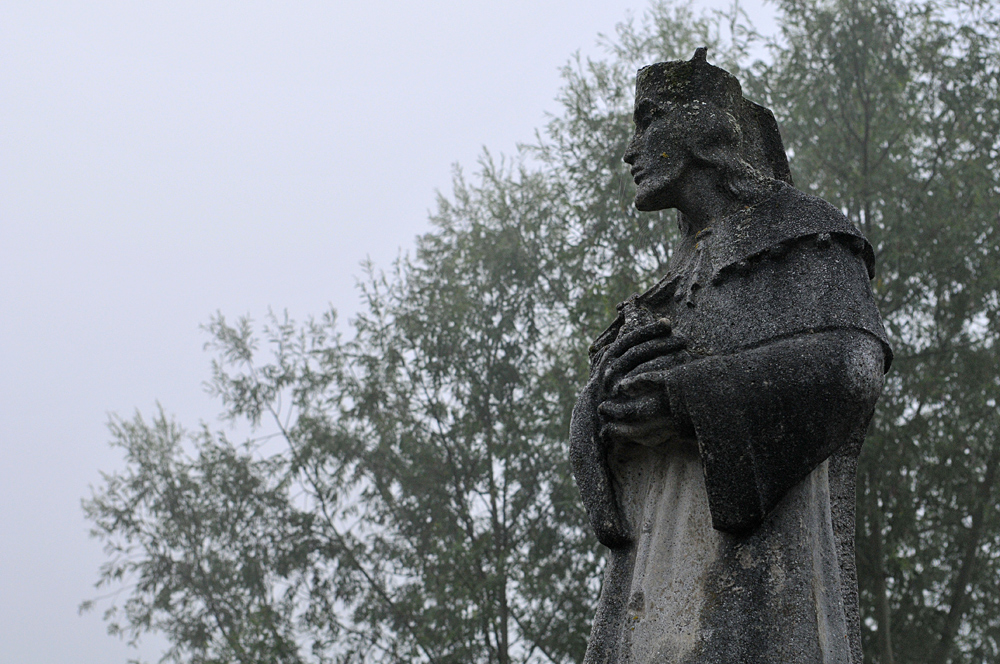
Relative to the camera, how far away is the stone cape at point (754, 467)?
2867mm

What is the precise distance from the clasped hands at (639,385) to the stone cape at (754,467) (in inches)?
2.1

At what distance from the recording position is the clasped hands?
313 centimetres

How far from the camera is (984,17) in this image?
12.9 metres

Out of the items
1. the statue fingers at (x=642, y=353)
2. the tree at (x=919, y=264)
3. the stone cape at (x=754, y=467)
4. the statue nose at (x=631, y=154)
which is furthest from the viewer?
the tree at (x=919, y=264)

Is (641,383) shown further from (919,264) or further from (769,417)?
(919,264)

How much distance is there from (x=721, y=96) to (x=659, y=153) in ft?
0.89

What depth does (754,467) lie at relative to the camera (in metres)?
2.90

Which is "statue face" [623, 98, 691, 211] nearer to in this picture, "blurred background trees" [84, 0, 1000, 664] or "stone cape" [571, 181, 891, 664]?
"stone cape" [571, 181, 891, 664]

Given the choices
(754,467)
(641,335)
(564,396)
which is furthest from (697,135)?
(564,396)

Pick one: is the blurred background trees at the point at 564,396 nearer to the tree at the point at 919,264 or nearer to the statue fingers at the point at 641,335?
the tree at the point at 919,264

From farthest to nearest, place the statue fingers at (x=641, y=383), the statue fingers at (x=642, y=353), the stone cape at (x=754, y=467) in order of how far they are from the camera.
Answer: the statue fingers at (x=642, y=353) < the statue fingers at (x=641, y=383) < the stone cape at (x=754, y=467)

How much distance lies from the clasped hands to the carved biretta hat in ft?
2.36

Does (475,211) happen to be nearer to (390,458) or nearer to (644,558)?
(390,458)

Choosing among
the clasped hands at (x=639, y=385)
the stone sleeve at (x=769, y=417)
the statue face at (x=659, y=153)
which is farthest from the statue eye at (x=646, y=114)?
the stone sleeve at (x=769, y=417)
